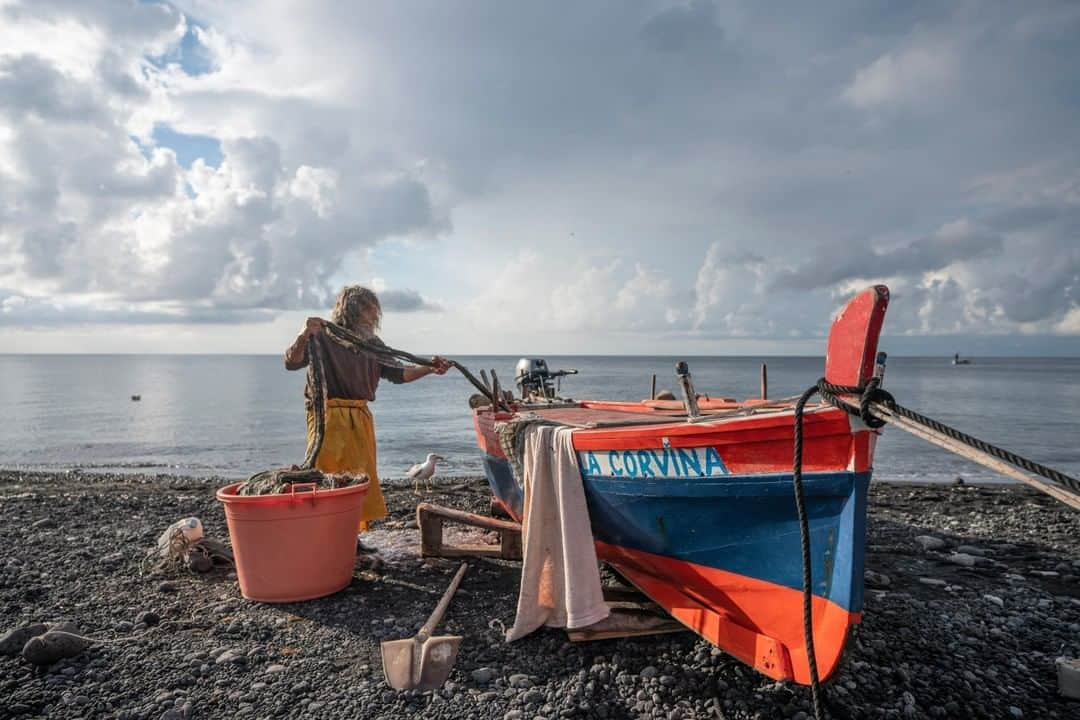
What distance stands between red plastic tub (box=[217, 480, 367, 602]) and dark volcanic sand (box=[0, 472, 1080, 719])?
0.16 meters

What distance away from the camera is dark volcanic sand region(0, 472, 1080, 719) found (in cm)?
355

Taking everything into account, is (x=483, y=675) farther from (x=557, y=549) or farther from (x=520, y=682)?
(x=557, y=549)

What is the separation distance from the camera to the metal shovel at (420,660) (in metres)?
3.74

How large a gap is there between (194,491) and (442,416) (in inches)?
745

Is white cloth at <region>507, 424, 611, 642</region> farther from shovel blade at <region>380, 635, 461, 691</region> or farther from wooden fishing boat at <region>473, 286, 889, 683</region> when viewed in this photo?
shovel blade at <region>380, 635, 461, 691</region>

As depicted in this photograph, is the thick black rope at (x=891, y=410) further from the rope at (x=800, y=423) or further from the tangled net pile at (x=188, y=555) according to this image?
the tangled net pile at (x=188, y=555)

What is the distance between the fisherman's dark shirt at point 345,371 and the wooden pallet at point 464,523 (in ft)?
3.95

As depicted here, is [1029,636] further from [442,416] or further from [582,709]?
[442,416]

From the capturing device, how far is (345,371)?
5648mm

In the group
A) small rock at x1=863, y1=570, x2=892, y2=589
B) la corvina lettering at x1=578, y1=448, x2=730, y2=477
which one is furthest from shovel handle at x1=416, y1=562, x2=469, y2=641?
small rock at x1=863, y1=570, x2=892, y2=589

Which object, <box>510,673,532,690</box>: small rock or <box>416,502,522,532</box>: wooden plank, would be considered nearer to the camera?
<box>510,673,532,690</box>: small rock

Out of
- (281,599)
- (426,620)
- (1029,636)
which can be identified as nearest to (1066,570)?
(1029,636)

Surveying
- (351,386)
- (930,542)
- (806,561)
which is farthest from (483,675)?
(930,542)

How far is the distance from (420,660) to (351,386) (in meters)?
2.59
